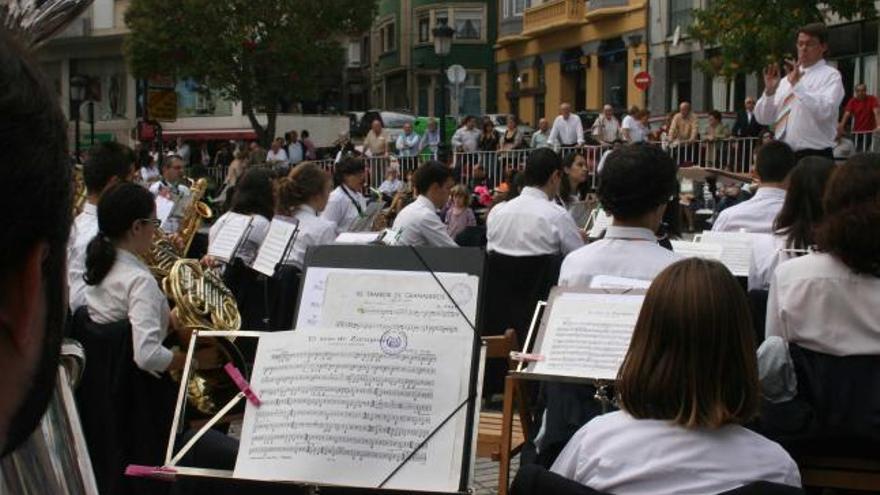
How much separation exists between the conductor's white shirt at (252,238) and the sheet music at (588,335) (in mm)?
4290

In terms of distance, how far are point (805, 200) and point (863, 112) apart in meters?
12.0

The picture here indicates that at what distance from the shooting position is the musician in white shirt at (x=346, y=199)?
10.1m

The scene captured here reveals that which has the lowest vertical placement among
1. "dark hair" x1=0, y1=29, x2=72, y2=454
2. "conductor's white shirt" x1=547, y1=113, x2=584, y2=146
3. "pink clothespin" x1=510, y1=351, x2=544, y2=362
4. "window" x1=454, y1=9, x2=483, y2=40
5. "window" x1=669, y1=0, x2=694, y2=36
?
"pink clothespin" x1=510, y1=351, x2=544, y2=362

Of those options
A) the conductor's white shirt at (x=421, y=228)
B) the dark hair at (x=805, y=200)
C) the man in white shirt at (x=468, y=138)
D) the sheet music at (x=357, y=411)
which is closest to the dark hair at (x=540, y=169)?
the conductor's white shirt at (x=421, y=228)

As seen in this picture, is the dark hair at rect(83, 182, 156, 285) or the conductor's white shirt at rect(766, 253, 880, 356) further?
the dark hair at rect(83, 182, 156, 285)

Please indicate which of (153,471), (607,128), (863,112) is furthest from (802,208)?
(607,128)

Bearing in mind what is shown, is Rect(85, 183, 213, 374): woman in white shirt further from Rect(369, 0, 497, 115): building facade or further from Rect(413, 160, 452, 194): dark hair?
Rect(369, 0, 497, 115): building facade

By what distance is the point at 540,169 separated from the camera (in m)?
7.71

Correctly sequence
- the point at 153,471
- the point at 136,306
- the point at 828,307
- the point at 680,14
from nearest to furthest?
the point at 153,471
the point at 828,307
the point at 136,306
the point at 680,14

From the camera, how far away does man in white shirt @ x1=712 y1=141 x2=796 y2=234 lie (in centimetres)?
634

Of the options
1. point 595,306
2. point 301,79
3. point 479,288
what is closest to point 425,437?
point 479,288

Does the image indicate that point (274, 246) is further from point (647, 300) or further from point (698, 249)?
point (647, 300)

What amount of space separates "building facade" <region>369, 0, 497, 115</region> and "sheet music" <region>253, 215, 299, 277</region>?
38042 millimetres

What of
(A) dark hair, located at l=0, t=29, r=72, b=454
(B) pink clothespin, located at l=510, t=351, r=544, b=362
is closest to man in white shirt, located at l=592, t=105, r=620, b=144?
(B) pink clothespin, located at l=510, t=351, r=544, b=362
